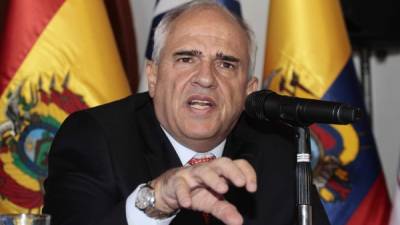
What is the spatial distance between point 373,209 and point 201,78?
1374mm

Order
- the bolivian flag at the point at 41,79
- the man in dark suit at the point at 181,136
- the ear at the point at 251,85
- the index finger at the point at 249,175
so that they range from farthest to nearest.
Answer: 1. the bolivian flag at the point at 41,79
2. the ear at the point at 251,85
3. the man in dark suit at the point at 181,136
4. the index finger at the point at 249,175

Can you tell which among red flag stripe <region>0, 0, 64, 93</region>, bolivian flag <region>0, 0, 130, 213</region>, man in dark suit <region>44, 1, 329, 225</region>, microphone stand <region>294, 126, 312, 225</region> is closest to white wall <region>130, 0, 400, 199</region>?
bolivian flag <region>0, 0, 130, 213</region>

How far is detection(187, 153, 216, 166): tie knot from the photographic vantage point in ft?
8.07

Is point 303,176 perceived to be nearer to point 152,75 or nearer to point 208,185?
point 208,185

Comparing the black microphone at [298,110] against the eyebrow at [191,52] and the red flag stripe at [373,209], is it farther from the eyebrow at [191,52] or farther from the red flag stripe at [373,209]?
the red flag stripe at [373,209]

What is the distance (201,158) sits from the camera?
2.50 meters

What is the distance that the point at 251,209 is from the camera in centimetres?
254

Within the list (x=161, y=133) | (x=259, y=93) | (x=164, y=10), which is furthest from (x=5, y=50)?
(x=259, y=93)

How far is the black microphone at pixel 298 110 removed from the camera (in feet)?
6.04

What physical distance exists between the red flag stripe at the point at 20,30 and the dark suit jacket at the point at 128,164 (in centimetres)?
76

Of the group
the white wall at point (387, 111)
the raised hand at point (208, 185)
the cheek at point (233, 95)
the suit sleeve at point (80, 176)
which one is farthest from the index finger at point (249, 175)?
the white wall at point (387, 111)

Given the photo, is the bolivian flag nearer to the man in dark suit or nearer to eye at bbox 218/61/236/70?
the man in dark suit

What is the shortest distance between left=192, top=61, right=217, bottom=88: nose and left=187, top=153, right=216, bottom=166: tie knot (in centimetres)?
24

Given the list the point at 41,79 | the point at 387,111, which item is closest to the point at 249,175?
the point at 41,79
